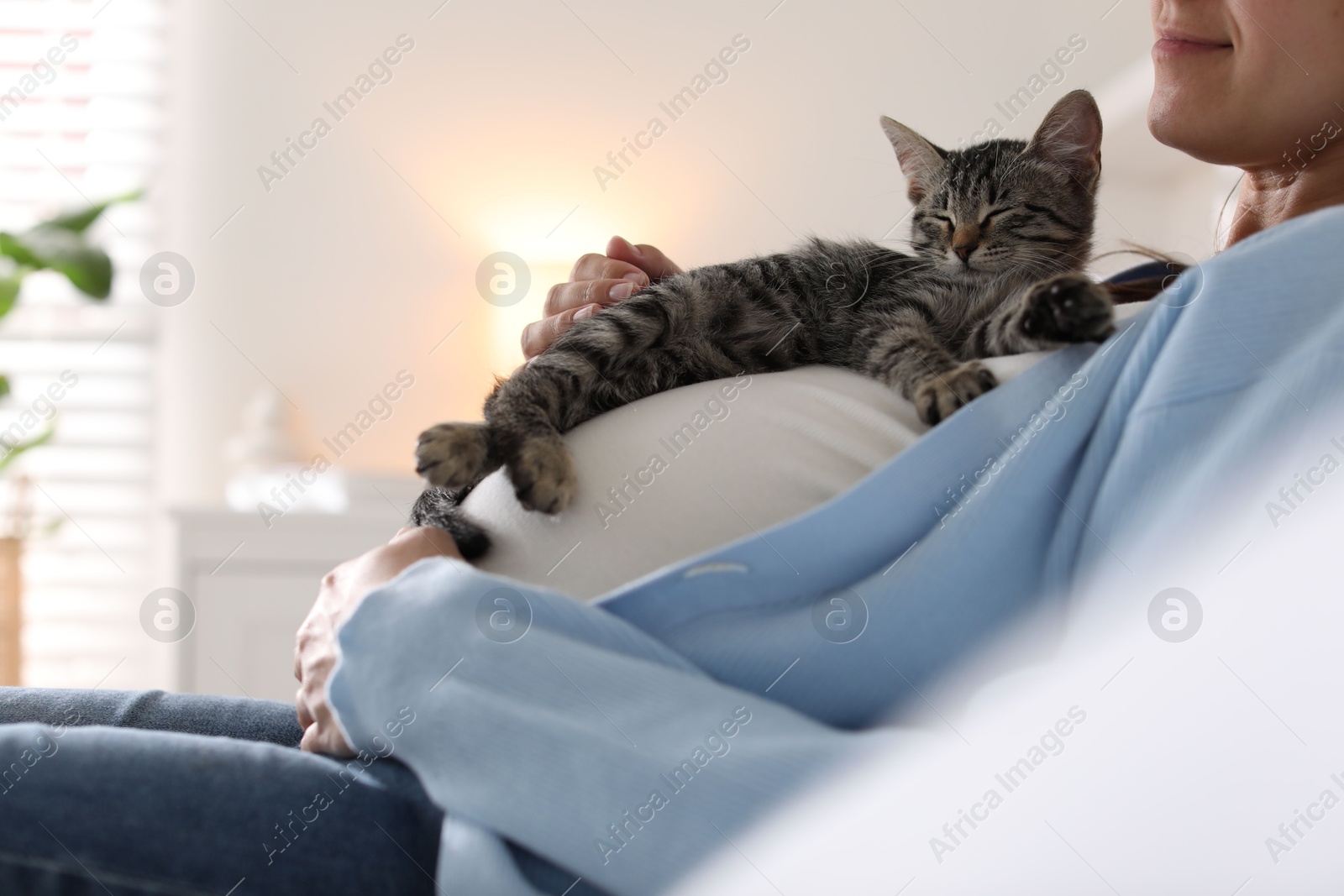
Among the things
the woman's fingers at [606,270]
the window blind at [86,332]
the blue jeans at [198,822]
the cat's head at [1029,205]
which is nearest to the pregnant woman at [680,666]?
the blue jeans at [198,822]

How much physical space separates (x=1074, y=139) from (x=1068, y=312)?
497 millimetres

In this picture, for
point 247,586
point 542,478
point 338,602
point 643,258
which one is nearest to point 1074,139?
point 643,258

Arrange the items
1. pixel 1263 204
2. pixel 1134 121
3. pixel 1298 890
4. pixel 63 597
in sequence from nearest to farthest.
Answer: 1. pixel 1298 890
2. pixel 1263 204
3. pixel 1134 121
4. pixel 63 597

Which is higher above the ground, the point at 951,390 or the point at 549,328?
the point at 951,390

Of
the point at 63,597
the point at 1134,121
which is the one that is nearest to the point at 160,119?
the point at 63,597

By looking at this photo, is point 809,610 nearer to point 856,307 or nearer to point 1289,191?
point 856,307

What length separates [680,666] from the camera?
1.92 ft

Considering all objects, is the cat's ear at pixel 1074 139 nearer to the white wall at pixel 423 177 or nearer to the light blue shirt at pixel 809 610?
the light blue shirt at pixel 809 610

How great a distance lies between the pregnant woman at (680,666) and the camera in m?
0.52

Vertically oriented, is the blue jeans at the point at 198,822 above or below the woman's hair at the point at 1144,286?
below

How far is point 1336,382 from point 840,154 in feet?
7.31

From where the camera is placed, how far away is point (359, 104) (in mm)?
2674

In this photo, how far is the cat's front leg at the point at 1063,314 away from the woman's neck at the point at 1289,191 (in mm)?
319

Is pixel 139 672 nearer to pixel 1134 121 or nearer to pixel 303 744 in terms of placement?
pixel 303 744
